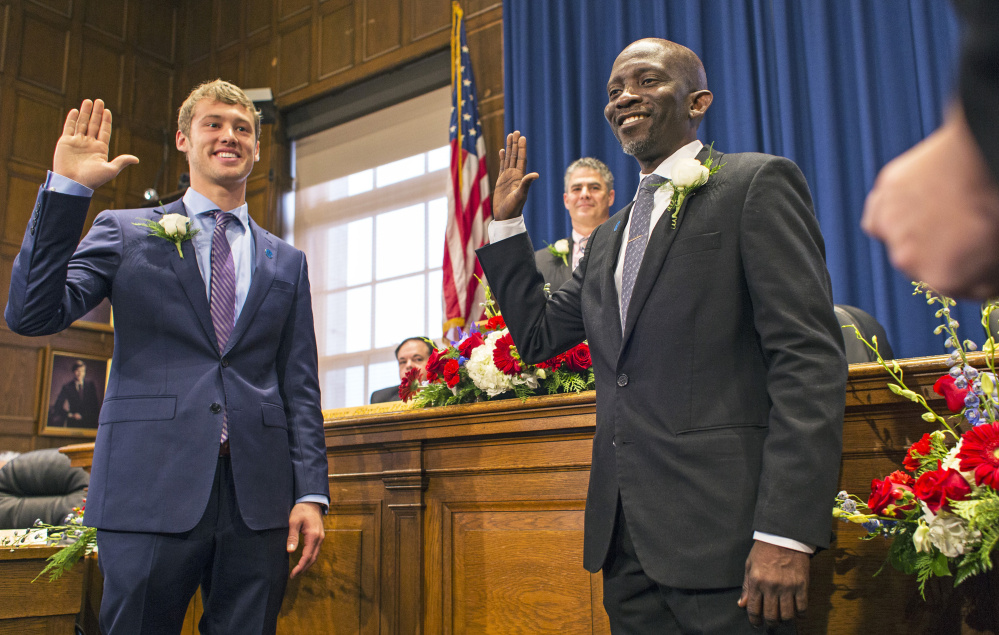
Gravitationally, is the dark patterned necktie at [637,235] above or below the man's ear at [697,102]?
below

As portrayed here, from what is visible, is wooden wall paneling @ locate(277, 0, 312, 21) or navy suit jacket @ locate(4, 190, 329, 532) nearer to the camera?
navy suit jacket @ locate(4, 190, 329, 532)

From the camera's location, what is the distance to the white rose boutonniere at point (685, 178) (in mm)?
1444

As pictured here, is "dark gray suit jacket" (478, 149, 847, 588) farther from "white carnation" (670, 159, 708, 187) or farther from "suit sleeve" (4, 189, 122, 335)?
"suit sleeve" (4, 189, 122, 335)

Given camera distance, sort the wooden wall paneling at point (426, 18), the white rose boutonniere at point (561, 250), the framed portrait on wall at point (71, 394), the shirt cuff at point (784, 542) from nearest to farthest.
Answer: the shirt cuff at point (784, 542)
the white rose boutonniere at point (561, 250)
the wooden wall paneling at point (426, 18)
the framed portrait on wall at point (71, 394)

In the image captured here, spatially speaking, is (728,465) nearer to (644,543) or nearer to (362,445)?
(644,543)

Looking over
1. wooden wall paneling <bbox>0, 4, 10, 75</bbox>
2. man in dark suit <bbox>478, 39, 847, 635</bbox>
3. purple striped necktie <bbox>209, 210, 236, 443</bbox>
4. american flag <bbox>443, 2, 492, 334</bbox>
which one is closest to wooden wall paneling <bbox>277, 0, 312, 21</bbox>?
american flag <bbox>443, 2, 492, 334</bbox>

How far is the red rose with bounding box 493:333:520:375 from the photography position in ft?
7.30

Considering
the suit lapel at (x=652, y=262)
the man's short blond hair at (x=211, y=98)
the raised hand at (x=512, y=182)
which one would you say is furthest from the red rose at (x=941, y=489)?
the man's short blond hair at (x=211, y=98)

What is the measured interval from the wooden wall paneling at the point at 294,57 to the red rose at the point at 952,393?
20.9ft

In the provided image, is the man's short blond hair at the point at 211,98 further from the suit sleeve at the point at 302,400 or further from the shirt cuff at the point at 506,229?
the shirt cuff at the point at 506,229

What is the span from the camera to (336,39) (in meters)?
6.91

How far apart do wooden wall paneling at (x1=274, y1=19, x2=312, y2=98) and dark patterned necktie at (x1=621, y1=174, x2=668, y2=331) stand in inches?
237

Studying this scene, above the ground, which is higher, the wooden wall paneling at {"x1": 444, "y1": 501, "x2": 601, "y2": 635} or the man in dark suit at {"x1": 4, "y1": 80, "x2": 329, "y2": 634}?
the man in dark suit at {"x1": 4, "y1": 80, "x2": 329, "y2": 634}

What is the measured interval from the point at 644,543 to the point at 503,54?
5.01 meters
